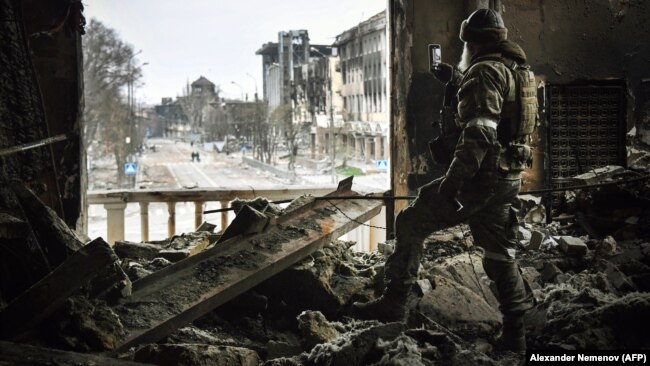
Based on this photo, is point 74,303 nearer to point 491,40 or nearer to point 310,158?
point 491,40

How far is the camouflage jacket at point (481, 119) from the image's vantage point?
320 cm

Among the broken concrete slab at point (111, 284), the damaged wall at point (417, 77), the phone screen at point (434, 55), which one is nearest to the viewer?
the broken concrete slab at point (111, 284)

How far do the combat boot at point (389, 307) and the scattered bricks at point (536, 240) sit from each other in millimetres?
1950

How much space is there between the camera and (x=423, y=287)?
408 cm

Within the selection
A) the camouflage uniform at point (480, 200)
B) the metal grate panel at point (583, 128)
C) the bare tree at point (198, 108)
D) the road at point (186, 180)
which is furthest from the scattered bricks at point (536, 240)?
the bare tree at point (198, 108)

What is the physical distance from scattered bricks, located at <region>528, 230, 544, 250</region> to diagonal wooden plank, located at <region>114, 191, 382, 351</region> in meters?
1.66

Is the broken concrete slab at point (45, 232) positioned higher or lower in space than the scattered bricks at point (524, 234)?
higher

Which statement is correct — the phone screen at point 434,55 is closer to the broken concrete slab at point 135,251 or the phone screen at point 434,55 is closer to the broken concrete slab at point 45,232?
the broken concrete slab at point 135,251

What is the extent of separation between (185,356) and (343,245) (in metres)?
2.39

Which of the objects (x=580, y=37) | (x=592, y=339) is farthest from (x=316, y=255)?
(x=580, y=37)

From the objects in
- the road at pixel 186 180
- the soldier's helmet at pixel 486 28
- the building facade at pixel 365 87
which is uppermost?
the building facade at pixel 365 87

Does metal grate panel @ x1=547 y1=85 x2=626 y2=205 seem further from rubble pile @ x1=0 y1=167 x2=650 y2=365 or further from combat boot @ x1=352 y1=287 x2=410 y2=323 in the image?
combat boot @ x1=352 y1=287 x2=410 y2=323

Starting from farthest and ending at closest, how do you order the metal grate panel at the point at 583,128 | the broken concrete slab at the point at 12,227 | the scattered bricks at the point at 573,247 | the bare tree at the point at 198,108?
the bare tree at the point at 198,108, the metal grate panel at the point at 583,128, the scattered bricks at the point at 573,247, the broken concrete slab at the point at 12,227

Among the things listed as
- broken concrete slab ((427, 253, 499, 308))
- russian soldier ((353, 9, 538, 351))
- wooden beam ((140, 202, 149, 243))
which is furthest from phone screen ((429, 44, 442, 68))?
wooden beam ((140, 202, 149, 243))
